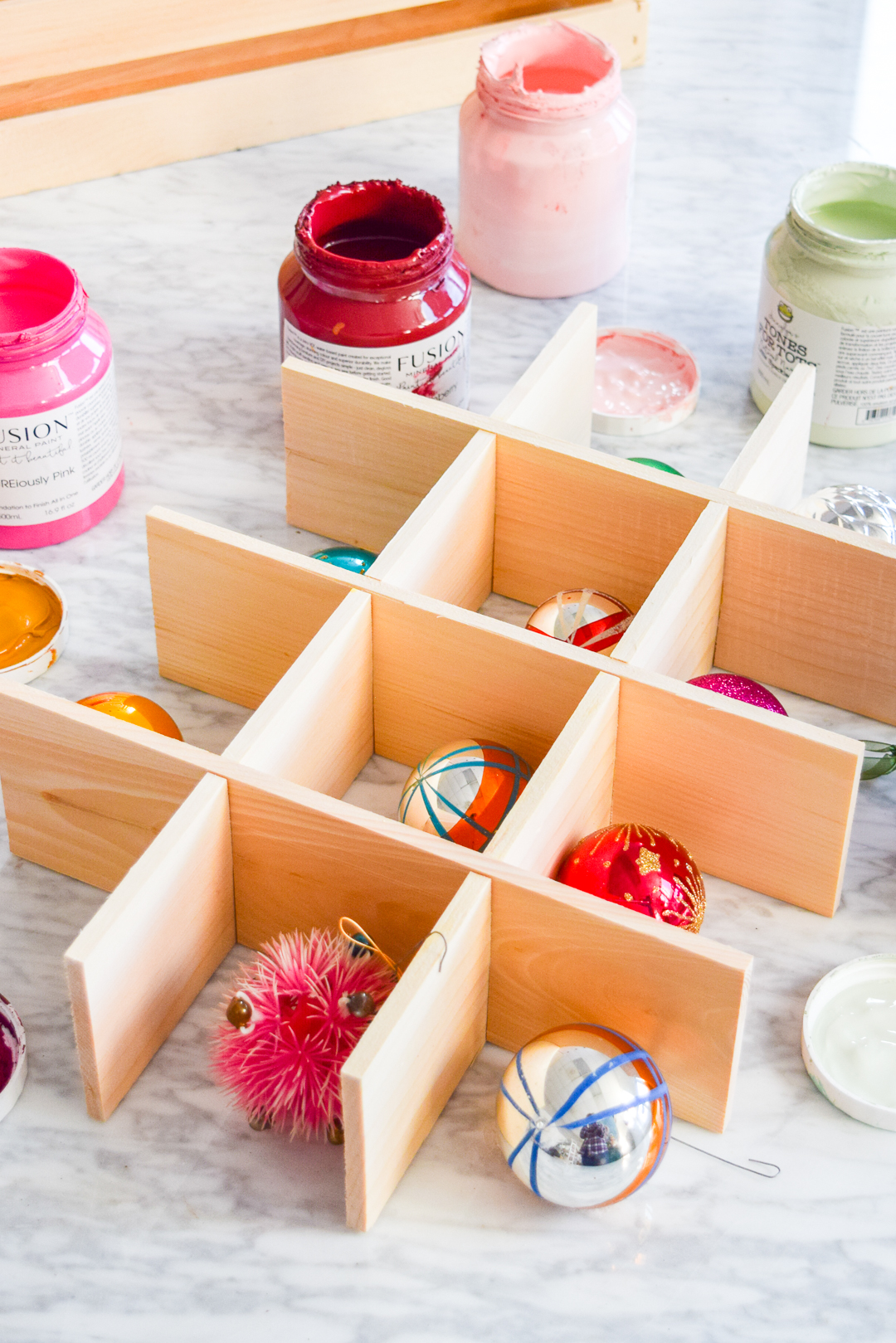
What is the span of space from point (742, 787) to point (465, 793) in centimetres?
15

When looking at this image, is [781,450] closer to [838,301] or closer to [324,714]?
[838,301]

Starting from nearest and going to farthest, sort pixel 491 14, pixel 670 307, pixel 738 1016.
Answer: pixel 738 1016 → pixel 670 307 → pixel 491 14

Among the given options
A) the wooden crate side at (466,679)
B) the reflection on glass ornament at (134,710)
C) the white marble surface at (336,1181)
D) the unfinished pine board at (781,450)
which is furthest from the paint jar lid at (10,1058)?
the unfinished pine board at (781,450)

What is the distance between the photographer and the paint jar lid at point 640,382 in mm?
1134

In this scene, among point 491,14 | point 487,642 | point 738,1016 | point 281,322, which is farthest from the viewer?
point 491,14

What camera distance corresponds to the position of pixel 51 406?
37.8 inches

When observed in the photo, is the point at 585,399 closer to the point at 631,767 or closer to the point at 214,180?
the point at 631,767

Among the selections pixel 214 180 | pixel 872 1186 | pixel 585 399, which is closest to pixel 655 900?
pixel 872 1186

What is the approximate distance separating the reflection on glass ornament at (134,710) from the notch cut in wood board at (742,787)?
25cm

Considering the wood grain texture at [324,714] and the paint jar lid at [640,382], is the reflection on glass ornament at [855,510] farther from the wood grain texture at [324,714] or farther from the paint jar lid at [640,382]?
the wood grain texture at [324,714]

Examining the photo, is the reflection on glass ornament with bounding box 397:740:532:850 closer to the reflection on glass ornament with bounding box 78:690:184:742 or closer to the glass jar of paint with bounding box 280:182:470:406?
the reflection on glass ornament with bounding box 78:690:184:742

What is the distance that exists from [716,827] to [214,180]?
0.76 meters

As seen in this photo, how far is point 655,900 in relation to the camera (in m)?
0.76

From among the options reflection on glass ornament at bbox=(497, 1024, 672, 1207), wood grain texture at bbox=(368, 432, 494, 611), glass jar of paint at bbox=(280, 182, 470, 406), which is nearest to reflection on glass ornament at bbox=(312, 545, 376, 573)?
wood grain texture at bbox=(368, 432, 494, 611)
